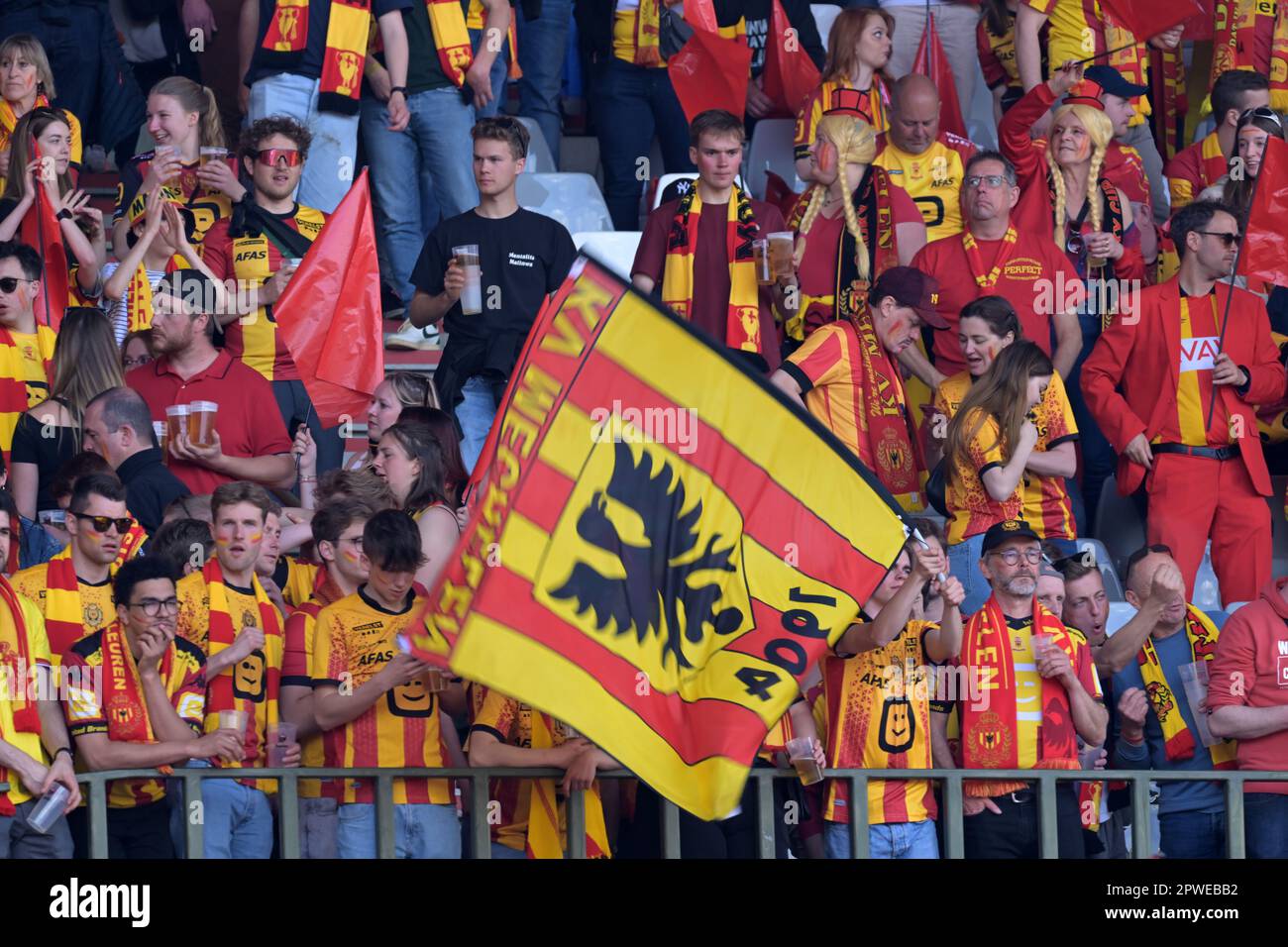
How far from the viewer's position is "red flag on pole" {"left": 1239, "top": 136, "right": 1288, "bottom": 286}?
11.2m

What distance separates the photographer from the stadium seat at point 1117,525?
37.3ft

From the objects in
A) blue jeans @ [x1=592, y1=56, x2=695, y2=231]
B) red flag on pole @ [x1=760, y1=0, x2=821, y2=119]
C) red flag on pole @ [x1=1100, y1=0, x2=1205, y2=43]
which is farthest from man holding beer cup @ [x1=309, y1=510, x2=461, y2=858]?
red flag on pole @ [x1=1100, y1=0, x2=1205, y2=43]

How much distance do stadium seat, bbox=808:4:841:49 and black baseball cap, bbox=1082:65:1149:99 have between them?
1.92m

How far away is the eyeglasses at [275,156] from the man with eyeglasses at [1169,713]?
399cm

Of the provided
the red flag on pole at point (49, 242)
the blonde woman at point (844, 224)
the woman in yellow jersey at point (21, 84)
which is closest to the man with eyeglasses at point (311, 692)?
the red flag on pole at point (49, 242)

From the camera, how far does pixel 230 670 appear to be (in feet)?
27.3

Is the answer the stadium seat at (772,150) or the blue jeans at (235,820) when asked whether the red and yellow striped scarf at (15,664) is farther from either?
the stadium seat at (772,150)

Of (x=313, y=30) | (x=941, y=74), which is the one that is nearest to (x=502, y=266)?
(x=313, y=30)

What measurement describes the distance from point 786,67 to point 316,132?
8.55 feet

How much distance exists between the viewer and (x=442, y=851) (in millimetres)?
8094

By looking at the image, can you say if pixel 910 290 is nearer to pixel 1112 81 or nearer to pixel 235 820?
pixel 1112 81

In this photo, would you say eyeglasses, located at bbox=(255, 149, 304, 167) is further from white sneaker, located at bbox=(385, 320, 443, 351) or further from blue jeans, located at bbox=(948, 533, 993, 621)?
blue jeans, located at bbox=(948, 533, 993, 621)

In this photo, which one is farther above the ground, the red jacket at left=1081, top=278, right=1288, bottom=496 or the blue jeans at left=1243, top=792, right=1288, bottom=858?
the red jacket at left=1081, top=278, right=1288, bottom=496

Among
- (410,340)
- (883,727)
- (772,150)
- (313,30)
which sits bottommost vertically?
(883,727)
